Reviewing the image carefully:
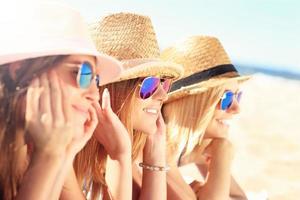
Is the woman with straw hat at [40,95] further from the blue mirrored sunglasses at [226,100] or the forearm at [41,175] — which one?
the blue mirrored sunglasses at [226,100]

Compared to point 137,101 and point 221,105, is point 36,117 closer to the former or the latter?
point 137,101

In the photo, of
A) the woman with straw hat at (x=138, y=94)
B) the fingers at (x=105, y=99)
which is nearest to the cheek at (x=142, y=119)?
the woman with straw hat at (x=138, y=94)

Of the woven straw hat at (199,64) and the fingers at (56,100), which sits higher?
the fingers at (56,100)

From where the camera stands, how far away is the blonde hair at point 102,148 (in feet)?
7.63

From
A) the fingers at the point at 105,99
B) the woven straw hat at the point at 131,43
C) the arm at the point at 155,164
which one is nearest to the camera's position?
the fingers at the point at 105,99

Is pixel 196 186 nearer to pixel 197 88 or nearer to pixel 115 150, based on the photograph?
pixel 197 88

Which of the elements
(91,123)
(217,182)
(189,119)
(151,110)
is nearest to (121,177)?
(151,110)

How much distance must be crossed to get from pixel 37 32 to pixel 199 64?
1846 millimetres

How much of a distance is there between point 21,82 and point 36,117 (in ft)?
0.36

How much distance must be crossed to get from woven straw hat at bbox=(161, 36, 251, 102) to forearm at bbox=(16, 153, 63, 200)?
5.57ft

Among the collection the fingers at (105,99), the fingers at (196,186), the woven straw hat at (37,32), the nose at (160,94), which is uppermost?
the woven straw hat at (37,32)

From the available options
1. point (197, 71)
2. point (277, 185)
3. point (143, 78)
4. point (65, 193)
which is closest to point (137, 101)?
point (143, 78)

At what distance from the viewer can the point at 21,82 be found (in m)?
1.51

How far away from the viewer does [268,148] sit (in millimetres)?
11312
